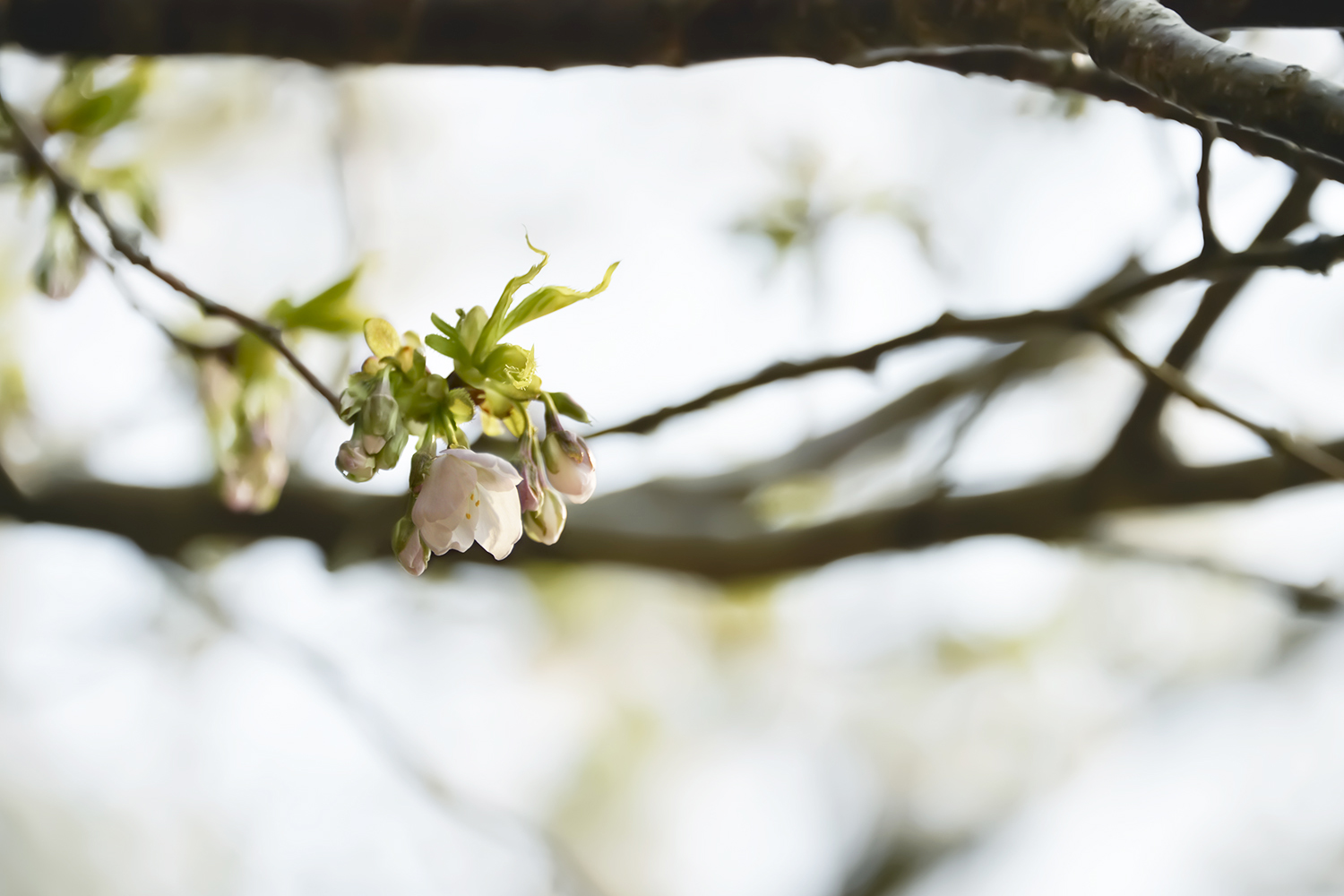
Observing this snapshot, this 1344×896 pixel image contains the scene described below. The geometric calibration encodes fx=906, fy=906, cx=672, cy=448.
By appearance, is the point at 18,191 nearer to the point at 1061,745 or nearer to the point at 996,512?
the point at 996,512

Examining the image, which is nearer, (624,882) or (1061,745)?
(1061,745)

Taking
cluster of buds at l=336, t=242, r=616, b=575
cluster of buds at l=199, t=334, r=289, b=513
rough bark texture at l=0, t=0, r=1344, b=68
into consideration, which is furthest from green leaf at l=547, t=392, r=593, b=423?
cluster of buds at l=199, t=334, r=289, b=513

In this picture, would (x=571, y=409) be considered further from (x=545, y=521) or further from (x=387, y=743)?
(x=387, y=743)

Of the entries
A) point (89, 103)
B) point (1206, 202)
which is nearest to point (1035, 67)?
point (1206, 202)

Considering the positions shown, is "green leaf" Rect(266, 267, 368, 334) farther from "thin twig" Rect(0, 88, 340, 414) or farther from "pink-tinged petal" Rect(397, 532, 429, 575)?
→ "pink-tinged petal" Rect(397, 532, 429, 575)

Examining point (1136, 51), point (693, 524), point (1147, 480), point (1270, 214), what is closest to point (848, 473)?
point (693, 524)

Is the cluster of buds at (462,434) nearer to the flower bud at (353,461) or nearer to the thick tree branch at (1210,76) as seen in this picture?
the flower bud at (353,461)
